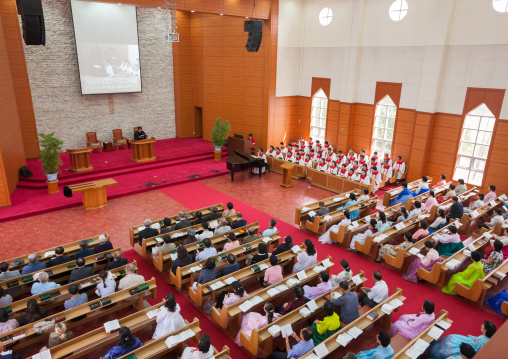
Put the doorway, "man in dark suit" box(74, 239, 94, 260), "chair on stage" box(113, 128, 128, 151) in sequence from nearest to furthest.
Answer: "man in dark suit" box(74, 239, 94, 260) < "chair on stage" box(113, 128, 128, 151) < the doorway

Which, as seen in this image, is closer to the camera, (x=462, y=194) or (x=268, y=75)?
(x=462, y=194)

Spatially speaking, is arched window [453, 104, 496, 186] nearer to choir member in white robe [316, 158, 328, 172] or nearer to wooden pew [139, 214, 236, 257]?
choir member in white robe [316, 158, 328, 172]

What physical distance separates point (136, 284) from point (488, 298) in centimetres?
742

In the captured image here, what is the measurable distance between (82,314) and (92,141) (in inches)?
508

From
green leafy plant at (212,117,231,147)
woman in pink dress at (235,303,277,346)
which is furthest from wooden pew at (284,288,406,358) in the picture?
green leafy plant at (212,117,231,147)

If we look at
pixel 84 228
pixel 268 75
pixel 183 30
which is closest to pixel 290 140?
pixel 268 75

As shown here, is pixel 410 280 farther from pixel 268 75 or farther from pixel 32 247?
pixel 268 75

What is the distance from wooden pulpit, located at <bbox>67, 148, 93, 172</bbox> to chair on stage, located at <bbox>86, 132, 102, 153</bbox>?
284 cm

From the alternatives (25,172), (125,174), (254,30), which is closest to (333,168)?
(254,30)

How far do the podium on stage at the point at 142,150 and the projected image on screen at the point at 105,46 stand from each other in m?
3.44

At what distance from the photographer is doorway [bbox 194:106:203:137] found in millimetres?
20797

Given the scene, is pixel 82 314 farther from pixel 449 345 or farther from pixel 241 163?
pixel 241 163

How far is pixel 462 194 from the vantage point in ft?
40.2

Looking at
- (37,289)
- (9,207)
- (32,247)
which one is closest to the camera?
(37,289)
